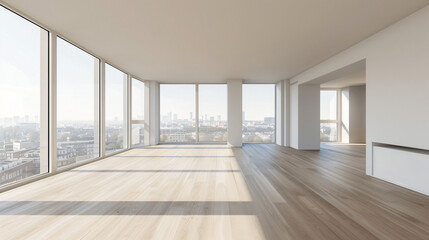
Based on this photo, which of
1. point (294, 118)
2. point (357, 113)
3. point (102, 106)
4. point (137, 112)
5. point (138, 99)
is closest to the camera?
point (102, 106)

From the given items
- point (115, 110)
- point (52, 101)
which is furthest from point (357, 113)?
point (52, 101)

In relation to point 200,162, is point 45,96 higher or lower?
higher

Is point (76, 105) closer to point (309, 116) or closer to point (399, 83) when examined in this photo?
point (399, 83)

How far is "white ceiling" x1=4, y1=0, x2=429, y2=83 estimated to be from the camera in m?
2.90

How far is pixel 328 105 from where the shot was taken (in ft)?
31.6

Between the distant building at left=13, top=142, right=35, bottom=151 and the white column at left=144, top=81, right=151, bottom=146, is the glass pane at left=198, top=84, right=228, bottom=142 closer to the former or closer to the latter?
the white column at left=144, top=81, right=151, bottom=146

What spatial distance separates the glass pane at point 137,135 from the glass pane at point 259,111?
460cm

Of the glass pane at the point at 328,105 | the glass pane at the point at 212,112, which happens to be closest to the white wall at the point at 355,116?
the glass pane at the point at 328,105

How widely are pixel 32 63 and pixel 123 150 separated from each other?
4067 mm

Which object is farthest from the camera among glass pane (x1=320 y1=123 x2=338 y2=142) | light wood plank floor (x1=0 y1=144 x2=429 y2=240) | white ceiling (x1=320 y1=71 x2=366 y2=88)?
glass pane (x1=320 y1=123 x2=338 y2=142)

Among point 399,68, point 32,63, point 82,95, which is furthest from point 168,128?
point 399,68

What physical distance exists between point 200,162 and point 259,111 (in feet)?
16.1

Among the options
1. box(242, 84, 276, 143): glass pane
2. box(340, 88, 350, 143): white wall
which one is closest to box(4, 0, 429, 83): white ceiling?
box(242, 84, 276, 143): glass pane

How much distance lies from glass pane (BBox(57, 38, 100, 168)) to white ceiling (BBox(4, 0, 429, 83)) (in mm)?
390
